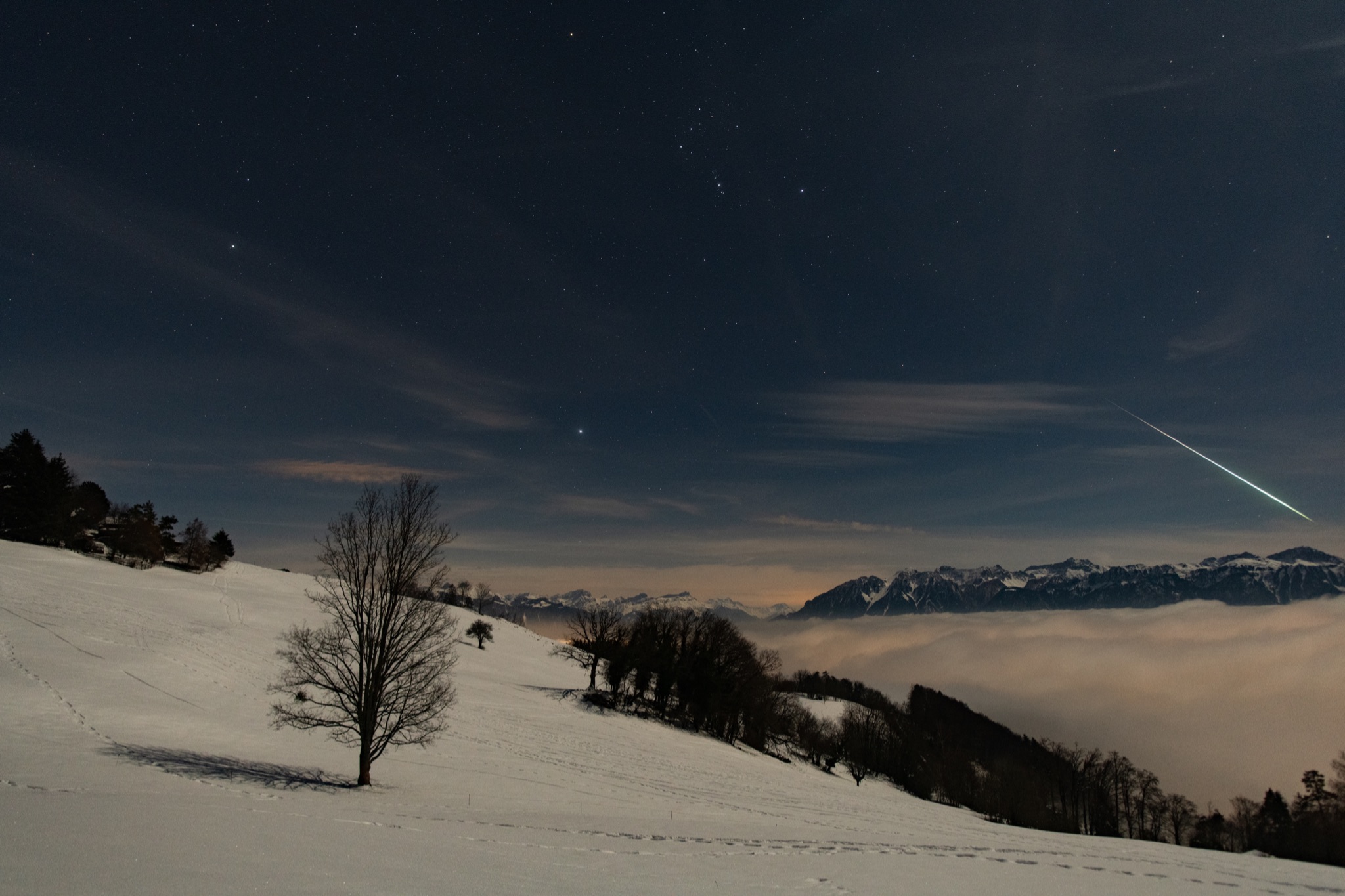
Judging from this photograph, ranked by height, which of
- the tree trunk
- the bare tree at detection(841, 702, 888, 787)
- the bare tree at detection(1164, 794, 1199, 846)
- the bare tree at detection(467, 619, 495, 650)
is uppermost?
the tree trunk

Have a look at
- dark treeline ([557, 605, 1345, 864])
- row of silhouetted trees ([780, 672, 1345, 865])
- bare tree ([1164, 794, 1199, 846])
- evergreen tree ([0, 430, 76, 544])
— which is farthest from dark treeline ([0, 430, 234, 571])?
bare tree ([1164, 794, 1199, 846])

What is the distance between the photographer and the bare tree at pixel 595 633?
61.0 meters

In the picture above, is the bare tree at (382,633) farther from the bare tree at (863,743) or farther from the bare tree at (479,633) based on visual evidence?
the bare tree at (863,743)

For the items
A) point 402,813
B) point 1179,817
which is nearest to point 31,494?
point 402,813

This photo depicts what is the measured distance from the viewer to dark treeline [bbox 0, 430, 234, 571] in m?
64.3

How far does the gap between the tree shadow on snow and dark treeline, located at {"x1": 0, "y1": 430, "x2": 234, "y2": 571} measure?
70729 millimetres

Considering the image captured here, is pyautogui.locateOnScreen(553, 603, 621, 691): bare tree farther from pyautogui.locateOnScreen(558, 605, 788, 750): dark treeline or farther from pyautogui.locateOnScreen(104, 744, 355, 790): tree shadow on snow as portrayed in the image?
pyautogui.locateOnScreen(104, 744, 355, 790): tree shadow on snow

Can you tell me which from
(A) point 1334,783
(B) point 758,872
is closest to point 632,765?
(B) point 758,872

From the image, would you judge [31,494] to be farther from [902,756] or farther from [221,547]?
[902,756]

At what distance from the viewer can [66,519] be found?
66.9 metres

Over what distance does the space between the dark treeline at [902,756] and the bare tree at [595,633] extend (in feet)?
0.50

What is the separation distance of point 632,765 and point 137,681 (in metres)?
23.0

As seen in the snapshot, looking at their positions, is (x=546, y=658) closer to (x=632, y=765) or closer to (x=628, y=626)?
(x=628, y=626)

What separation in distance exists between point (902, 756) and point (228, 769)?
100m
